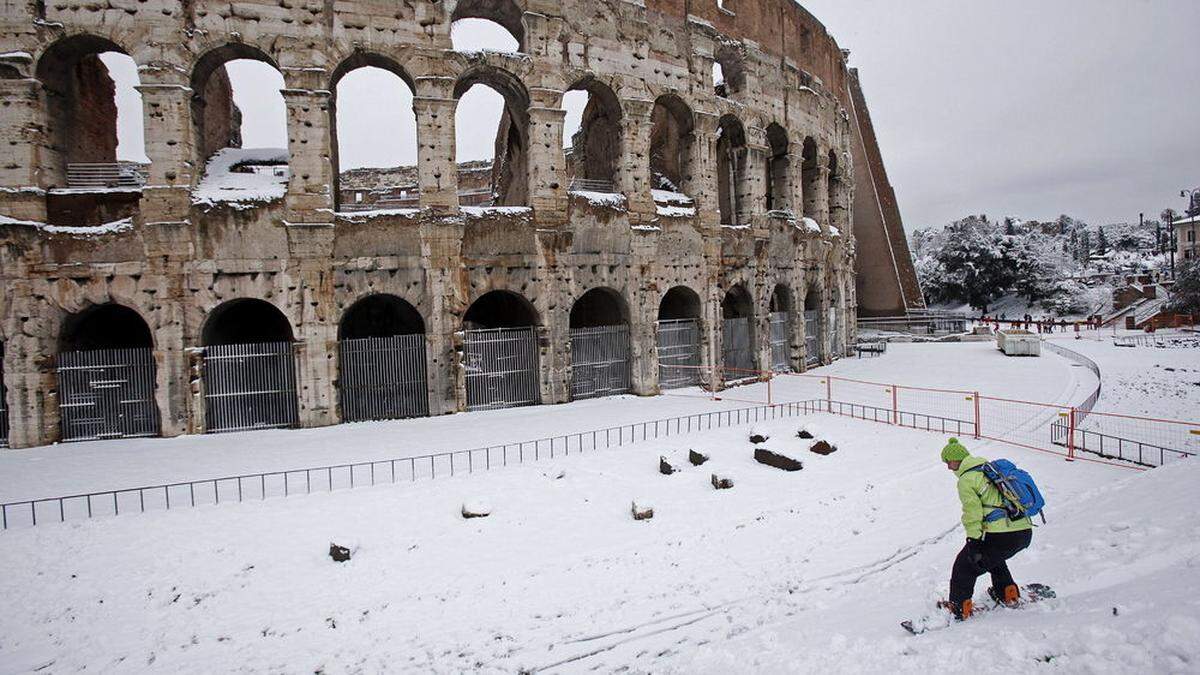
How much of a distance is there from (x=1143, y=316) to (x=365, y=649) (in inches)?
2003

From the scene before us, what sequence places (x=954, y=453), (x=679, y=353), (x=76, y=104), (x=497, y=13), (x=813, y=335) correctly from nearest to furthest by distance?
(x=954, y=453) → (x=76, y=104) → (x=497, y=13) → (x=679, y=353) → (x=813, y=335)

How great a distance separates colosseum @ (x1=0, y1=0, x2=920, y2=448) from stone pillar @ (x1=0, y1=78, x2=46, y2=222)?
0.13 feet

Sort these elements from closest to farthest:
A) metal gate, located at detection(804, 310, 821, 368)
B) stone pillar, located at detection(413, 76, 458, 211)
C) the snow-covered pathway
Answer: the snow-covered pathway
stone pillar, located at detection(413, 76, 458, 211)
metal gate, located at detection(804, 310, 821, 368)

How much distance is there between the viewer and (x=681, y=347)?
701 inches

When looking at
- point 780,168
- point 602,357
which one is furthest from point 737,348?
point 780,168

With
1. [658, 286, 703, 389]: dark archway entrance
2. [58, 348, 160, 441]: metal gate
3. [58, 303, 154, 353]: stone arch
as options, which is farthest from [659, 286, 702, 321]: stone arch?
[58, 303, 154, 353]: stone arch

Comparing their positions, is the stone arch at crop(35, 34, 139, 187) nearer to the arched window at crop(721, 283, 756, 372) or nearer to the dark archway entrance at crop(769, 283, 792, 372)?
the arched window at crop(721, 283, 756, 372)

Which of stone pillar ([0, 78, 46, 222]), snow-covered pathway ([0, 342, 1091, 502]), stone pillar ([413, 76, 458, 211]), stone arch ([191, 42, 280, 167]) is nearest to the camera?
snow-covered pathway ([0, 342, 1091, 502])

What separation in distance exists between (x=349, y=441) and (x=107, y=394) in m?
5.52

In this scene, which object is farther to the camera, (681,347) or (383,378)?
(681,347)

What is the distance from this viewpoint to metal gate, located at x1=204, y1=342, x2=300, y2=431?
13.2m

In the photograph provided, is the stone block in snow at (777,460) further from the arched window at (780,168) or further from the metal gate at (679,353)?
the arched window at (780,168)

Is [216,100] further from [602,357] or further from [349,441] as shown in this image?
[602,357]

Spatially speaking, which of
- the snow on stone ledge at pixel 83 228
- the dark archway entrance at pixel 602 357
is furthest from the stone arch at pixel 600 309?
the snow on stone ledge at pixel 83 228
